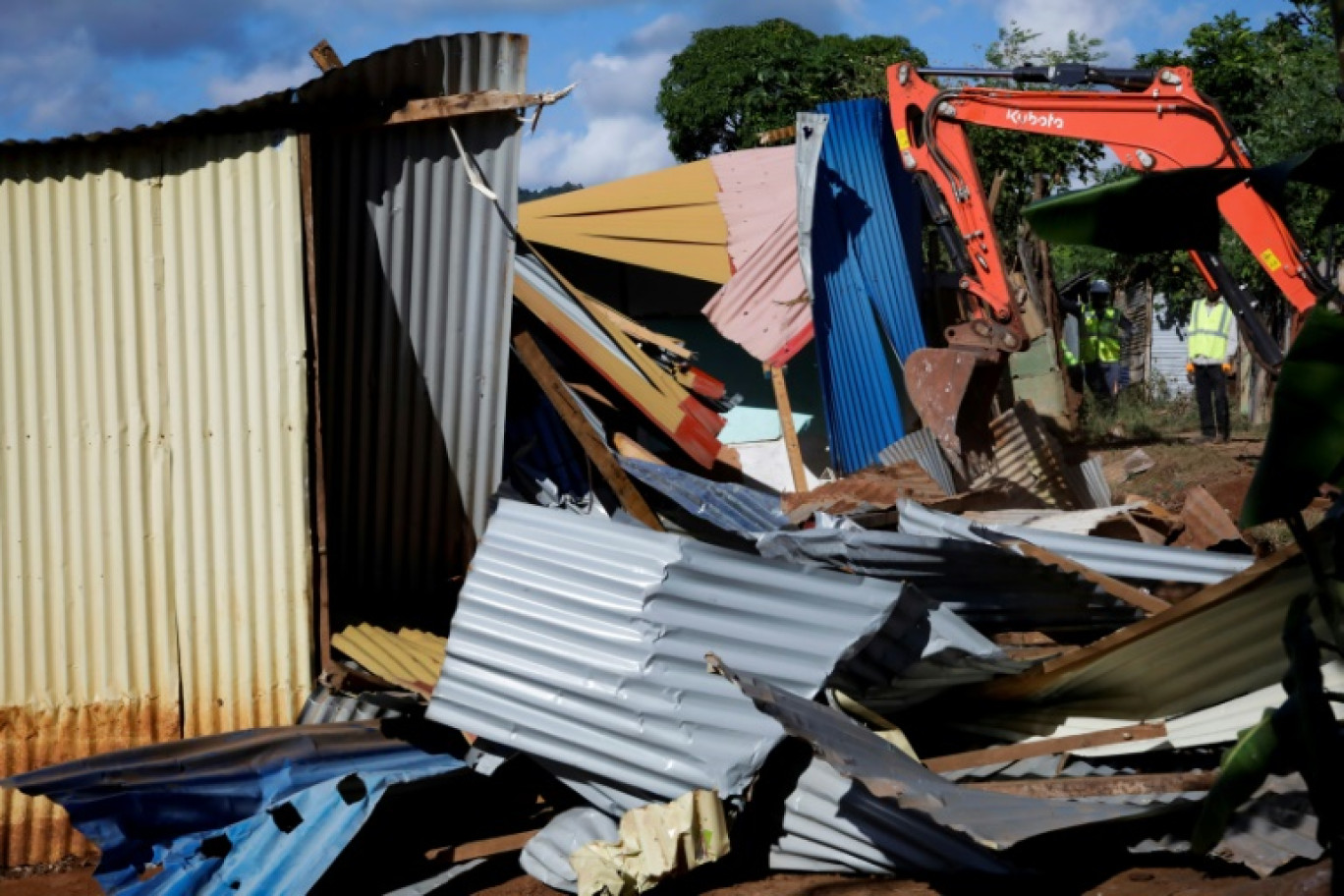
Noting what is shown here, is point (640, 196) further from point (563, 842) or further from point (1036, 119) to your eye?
point (563, 842)

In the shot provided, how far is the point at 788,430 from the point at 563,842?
17.9ft

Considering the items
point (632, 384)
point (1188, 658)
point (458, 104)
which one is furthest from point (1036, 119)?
point (1188, 658)

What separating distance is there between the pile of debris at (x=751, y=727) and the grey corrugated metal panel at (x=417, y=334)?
855 millimetres

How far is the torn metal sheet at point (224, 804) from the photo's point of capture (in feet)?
18.0

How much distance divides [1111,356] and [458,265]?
12711mm

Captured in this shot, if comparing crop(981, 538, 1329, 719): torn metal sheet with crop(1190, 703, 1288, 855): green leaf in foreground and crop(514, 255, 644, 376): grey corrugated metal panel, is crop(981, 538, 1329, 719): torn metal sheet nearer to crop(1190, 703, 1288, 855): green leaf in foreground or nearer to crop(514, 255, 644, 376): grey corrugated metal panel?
crop(1190, 703, 1288, 855): green leaf in foreground

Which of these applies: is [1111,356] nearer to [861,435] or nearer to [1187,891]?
[861,435]

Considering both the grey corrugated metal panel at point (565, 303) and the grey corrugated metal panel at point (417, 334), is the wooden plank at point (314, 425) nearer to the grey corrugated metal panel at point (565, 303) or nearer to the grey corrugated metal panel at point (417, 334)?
the grey corrugated metal panel at point (417, 334)

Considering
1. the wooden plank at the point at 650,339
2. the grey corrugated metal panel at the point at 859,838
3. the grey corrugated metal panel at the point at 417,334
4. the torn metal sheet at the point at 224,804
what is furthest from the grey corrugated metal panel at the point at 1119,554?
the wooden plank at the point at 650,339

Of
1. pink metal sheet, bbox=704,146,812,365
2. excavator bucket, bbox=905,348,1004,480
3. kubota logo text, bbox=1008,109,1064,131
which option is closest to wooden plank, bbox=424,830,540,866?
excavator bucket, bbox=905,348,1004,480

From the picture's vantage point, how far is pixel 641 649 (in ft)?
18.1

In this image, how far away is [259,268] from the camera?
6.46 m

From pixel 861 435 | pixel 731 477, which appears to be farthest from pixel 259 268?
pixel 861 435

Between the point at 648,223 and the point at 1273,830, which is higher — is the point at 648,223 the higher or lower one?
the higher one
